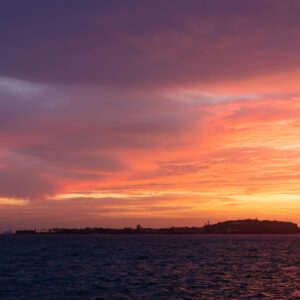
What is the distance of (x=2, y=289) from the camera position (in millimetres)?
59844

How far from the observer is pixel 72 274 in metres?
76.6

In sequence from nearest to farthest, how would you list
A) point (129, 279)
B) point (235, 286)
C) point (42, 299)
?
point (42, 299) → point (235, 286) → point (129, 279)

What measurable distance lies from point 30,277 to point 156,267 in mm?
25110

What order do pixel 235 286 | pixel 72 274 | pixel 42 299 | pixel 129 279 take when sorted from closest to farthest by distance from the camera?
pixel 42 299
pixel 235 286
pixel 129 279
pixel 72 274

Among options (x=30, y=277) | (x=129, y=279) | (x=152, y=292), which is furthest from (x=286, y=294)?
(x=30, y=277)

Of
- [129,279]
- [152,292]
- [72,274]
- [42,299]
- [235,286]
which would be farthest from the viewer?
[72,274]

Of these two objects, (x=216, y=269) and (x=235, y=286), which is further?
(x=216, y=269)

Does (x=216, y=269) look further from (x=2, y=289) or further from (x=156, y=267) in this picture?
(x=2, y=289)

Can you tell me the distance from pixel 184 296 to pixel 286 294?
445 inches

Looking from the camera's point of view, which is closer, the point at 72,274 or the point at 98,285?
the point at 98,285

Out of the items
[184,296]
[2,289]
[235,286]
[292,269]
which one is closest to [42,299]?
[2,289]

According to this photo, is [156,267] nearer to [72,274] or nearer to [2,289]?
[72,274]

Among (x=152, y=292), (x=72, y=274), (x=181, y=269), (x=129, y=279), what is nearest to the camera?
(x=152, y=292)

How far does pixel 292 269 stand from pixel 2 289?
161 ft
